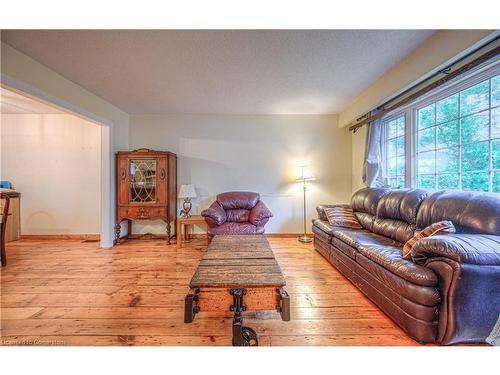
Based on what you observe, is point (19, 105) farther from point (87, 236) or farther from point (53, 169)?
point (87, 236)

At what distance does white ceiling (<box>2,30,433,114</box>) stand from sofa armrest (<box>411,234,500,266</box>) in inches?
74.1

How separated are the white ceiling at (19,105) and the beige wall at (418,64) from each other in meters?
4.84

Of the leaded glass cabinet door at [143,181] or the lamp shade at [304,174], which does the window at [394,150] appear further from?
the leaded glass cabinet door at [143,181]

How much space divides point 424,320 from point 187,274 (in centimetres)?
225

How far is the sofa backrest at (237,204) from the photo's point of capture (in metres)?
3.87

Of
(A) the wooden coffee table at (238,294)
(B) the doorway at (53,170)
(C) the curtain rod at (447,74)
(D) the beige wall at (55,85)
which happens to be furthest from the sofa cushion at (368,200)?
(B) the doorway at (53,170)

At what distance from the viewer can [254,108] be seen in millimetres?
3961

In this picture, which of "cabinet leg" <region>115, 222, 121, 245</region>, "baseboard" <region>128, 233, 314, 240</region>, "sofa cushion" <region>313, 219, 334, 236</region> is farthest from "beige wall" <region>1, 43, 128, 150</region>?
"sofa cushion" <region>313, 219, 334, 236</region>

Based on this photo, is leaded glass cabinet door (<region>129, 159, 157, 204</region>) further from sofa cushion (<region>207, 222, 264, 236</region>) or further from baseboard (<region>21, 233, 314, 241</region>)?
sofa cushion (<region>207, 222, 264, 236</region>)

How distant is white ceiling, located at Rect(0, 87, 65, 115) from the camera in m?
Result: 3.32

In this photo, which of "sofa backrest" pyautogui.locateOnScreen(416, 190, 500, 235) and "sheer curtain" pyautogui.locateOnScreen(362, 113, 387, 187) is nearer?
"sofa backrest" pyautogui.locateOnScreen(416, 190, 500, 235)

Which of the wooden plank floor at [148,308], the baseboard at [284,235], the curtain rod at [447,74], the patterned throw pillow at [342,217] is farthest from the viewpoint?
the baseboard at [284,235]
